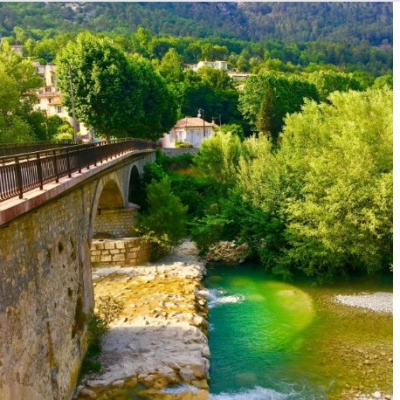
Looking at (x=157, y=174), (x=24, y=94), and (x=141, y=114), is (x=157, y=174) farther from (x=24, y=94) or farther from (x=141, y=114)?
(x=24, y=94)

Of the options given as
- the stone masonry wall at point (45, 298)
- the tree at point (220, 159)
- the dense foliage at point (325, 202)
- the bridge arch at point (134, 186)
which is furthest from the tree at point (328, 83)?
the stone masonry wall at point (45, 298)

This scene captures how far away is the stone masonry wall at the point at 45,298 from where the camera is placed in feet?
26.0

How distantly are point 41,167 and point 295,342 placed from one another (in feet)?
36.3

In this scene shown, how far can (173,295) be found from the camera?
19.3 m

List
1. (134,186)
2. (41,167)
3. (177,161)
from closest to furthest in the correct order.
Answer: (41,167) → (134,186) → (177,161)

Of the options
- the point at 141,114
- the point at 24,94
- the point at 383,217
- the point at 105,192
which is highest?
the point at 24,94

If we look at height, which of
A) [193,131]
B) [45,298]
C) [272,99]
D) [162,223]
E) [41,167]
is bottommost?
[162,223]

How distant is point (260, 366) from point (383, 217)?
985cm

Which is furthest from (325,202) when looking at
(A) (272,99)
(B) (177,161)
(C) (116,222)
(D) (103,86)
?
(A) (272,99)

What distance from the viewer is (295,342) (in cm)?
1630

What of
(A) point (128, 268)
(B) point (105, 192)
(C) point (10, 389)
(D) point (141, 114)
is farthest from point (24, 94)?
(C) point (10, 389)

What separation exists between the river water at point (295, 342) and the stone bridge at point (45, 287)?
15.2 ft

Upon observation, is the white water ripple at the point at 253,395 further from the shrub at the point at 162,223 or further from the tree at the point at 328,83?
the tree at the point at 328,83

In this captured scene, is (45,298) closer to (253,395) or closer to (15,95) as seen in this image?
(253,395)
